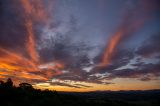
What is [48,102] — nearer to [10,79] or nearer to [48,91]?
[48,91]

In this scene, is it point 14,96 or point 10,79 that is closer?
point 14,96

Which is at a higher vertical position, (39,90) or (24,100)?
(39,90)

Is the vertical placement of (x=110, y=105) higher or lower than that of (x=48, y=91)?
lower

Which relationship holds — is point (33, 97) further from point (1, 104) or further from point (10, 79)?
point (10, 79)

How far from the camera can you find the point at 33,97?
39.6m

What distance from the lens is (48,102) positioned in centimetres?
3488

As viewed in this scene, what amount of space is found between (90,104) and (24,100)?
1370 centimetres

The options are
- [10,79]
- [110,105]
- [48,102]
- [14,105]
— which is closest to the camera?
[14,105]

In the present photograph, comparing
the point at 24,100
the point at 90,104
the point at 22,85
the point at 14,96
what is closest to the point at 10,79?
the point at 22,85

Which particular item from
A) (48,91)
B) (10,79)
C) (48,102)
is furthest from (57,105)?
(10,79)

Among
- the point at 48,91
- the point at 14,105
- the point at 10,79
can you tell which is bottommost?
the point at 14,105

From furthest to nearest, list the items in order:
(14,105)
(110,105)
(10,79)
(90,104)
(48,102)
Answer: (10,79) → (110,105) → (90,104) → (48,102) → (14,105)

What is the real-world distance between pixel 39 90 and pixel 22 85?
4428 mm

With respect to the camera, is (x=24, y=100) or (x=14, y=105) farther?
(x=24, y=100)
